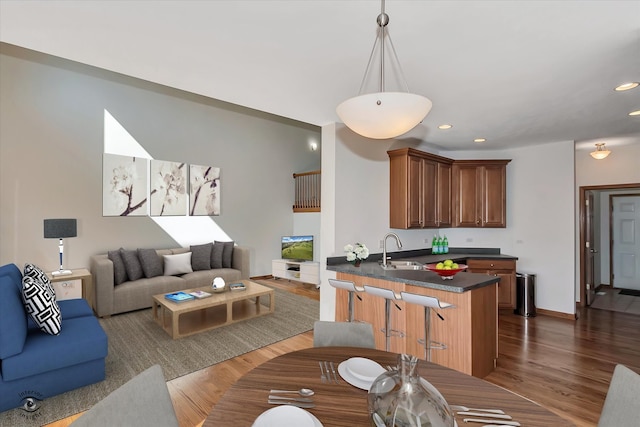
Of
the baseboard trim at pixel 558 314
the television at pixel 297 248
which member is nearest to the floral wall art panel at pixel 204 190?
the television at pixel 297 248

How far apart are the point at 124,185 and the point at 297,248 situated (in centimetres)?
347

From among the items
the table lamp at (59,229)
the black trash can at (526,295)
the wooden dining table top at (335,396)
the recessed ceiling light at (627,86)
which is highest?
the recessed ceiling light at (627,86)

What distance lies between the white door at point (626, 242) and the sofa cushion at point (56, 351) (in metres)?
8.82

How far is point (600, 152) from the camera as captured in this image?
4.55 m

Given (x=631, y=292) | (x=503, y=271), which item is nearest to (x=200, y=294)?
(x=503, y=271)

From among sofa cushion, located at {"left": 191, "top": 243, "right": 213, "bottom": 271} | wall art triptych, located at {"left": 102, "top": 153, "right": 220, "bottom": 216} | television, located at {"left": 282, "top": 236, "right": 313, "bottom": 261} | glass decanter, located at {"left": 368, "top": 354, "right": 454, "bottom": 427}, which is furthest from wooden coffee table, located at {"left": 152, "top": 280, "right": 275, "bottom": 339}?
glass decanter, located at {"left": 368, "top": 354, "right": 454, "bottom": 427}

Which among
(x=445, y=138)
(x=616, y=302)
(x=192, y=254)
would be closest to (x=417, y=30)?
(x=445, y=138)

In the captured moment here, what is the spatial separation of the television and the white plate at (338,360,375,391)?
17.6ft

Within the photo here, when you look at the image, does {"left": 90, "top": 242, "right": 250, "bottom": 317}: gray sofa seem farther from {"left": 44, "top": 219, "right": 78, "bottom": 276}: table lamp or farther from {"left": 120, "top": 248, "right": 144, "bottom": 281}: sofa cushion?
{"left": 44, "top": 219, "right": 78, "bottom": 276}: table lamp

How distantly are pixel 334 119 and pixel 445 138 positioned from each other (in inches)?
71.8

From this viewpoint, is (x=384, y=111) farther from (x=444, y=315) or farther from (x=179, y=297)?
(x=179, y=297)

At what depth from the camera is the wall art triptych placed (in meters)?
4.99

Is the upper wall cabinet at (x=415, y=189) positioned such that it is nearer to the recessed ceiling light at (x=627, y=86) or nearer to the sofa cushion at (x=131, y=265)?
the recessed ceiling light at (x=627, y=86)

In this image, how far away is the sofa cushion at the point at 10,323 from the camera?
2.19 meters
